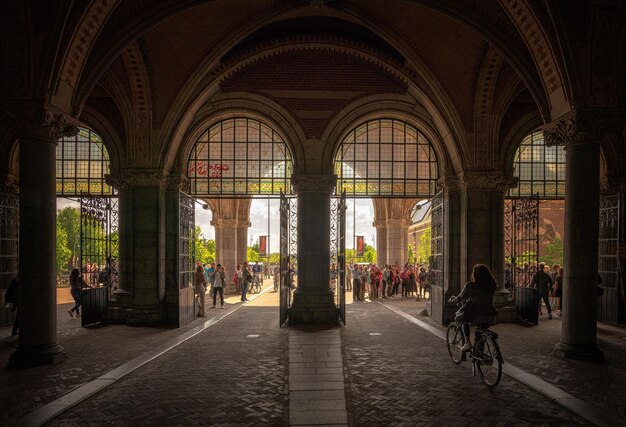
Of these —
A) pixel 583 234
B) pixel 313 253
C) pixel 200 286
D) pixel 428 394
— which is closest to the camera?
pixel 428 394

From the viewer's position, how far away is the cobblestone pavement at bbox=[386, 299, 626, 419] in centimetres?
620

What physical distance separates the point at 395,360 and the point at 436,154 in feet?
25.5

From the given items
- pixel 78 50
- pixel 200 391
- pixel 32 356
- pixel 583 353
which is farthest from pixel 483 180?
pixel 32 356

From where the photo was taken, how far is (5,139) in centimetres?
1369

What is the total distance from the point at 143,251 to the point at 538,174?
12.2 m

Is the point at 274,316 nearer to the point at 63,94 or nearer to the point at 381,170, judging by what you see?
the point at 381,170

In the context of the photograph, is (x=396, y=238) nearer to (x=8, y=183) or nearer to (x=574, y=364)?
(x=8, y=183)

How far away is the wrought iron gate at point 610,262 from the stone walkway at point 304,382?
7.90 feet

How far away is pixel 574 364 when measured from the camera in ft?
25.6

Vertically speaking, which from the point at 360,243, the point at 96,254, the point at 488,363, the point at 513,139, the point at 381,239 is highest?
the point at 513,139

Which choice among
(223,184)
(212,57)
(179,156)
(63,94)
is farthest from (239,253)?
(63,94)

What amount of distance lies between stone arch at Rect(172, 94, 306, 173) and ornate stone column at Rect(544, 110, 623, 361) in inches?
269

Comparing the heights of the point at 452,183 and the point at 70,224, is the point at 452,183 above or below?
above

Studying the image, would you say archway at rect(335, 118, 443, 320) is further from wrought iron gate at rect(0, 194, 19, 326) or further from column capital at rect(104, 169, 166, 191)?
wrought iron gate at rect(0, 194, 19, 326)
